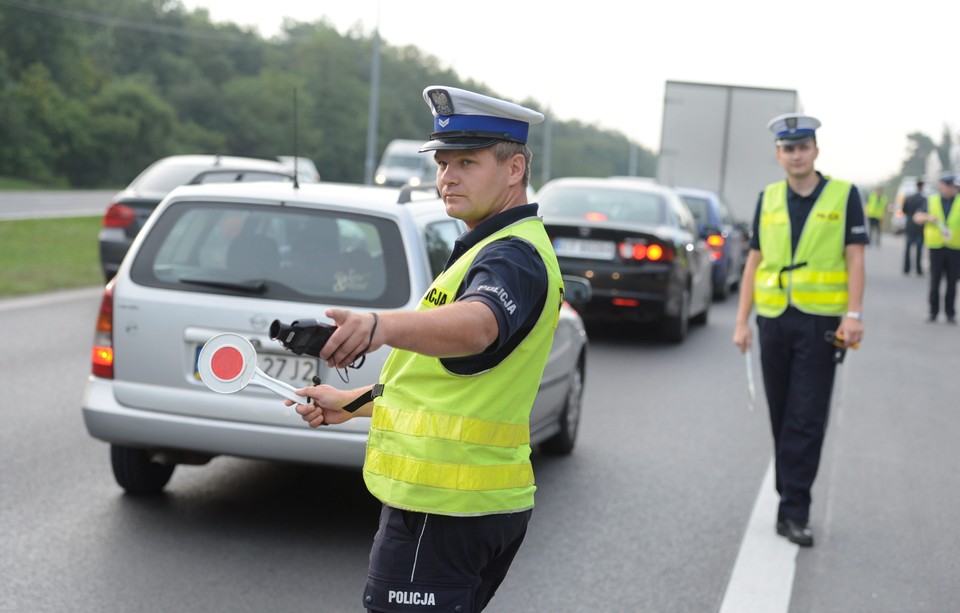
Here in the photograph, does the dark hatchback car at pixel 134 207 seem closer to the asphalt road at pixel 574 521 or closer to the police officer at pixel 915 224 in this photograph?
the asphalt road at pixel 574 521

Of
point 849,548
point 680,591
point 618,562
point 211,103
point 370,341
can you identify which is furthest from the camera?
point 211,103

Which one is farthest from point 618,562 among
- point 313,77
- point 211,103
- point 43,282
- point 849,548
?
point 313,77

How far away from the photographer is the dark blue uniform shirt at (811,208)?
639cm

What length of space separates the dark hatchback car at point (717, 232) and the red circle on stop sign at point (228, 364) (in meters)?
15.7

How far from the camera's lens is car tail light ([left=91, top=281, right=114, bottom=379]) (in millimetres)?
6039

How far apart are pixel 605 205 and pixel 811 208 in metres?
7.85

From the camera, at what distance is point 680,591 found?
5.48 metres

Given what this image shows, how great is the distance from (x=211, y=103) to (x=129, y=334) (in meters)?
85.3

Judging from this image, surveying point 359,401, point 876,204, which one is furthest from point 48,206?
point 359,401

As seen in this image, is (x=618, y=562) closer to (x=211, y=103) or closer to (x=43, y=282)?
(x=43, y=282)

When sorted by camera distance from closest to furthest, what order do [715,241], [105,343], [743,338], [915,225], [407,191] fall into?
[105,343] → [407,191] → [743,338] → [715,241] → [915,225]

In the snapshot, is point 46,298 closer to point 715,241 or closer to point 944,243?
point 715,241

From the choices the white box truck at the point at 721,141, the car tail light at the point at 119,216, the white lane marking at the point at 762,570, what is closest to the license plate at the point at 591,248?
the car tail light at the point at 119,216

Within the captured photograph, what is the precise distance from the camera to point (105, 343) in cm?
608
